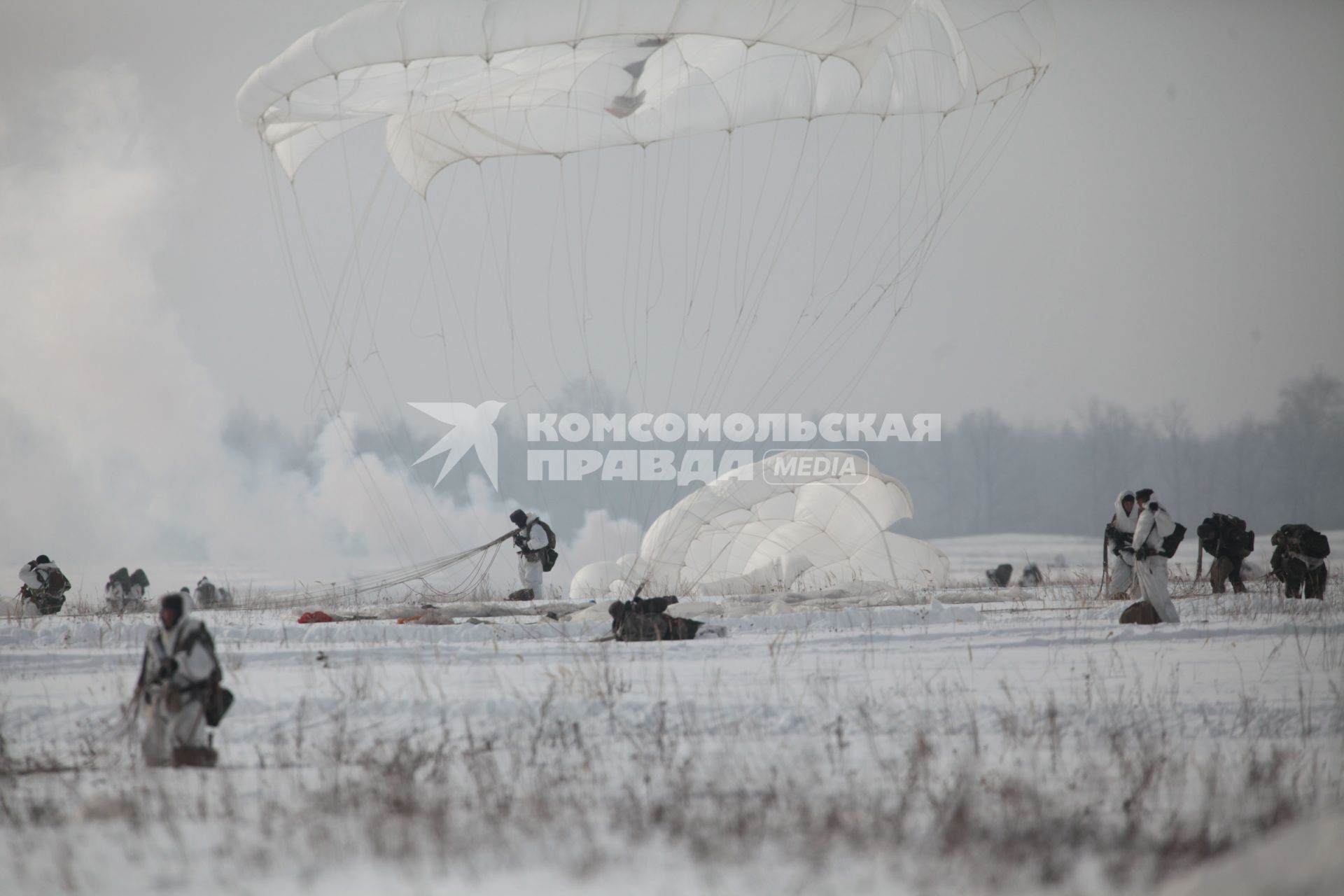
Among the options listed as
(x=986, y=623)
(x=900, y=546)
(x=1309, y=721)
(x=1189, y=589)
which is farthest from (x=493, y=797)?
(x=900, y=546)

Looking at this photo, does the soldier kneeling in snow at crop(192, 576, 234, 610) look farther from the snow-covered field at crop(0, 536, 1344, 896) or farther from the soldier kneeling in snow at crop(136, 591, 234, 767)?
the soldier kneeling in snow at crop(136, 591, 234, 767)

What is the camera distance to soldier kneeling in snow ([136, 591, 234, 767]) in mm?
6465

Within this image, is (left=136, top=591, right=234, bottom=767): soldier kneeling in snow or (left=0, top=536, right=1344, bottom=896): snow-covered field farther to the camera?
(left=136, top=591, right=234, bottom=767): soldier kneeling in snow

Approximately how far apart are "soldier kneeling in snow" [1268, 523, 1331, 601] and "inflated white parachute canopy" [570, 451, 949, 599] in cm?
771

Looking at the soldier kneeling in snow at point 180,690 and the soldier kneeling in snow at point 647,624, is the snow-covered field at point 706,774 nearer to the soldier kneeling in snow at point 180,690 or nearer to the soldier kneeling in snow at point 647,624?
the soldier kneeling in snow at point 180,690

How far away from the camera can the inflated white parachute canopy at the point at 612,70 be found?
40.9ft

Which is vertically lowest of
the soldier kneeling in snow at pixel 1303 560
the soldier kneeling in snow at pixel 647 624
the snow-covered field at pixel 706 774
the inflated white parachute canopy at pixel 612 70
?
the snow-covered field at pixel 706 774

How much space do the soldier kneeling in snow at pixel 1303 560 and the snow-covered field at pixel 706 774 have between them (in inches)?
153

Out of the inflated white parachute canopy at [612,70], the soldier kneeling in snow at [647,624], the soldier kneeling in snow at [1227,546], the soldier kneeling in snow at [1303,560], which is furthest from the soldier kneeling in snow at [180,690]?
the soldier kneeling in snow at [1227,546]

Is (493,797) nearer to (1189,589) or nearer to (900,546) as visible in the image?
(1189,589)

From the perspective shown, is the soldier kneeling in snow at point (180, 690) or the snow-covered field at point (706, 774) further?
the soldier kneeling in snow at point (180, 690)

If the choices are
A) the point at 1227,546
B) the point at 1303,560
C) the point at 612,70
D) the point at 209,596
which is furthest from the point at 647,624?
the point at 209,596

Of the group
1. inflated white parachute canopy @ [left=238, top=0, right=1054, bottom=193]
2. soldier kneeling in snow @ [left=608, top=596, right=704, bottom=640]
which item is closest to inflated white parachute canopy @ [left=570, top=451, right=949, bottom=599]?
inflated white parachute canopy @ [left=238, top=0, right=1054, bottom=193]

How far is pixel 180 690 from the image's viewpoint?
6.50m
